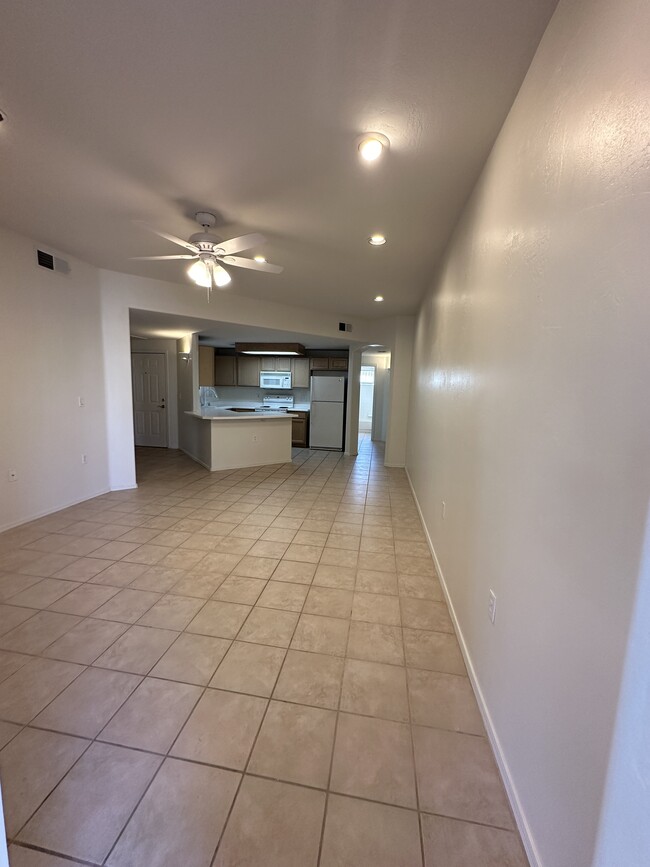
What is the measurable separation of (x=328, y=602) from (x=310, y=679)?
1.98 ft

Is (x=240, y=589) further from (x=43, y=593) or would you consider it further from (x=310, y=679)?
(x=43, y=593)

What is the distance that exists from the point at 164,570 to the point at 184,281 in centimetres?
335

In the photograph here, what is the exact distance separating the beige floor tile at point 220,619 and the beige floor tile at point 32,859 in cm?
93

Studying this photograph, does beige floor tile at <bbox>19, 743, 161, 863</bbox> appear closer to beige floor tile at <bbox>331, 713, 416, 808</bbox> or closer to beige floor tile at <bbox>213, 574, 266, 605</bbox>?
beige floor tile at <bbox>331, 713, 416, 808</bbox>

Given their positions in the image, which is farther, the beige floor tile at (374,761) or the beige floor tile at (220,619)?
the beige floor tile at (220,619)

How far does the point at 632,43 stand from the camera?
0.72 metres

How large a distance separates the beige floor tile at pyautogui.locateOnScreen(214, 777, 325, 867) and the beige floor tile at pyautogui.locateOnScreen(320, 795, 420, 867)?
0.04 m

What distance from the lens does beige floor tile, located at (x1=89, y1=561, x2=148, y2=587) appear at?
2.38 meters

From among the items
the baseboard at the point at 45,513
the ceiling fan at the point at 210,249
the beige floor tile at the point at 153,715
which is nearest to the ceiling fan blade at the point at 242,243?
the ceiling fan at the point at 210,249

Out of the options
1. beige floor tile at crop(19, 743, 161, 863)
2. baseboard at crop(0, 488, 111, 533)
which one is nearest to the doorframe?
baseboard at crop(0, 488, 111, 533)

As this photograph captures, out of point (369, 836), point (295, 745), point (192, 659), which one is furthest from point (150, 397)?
point (369, 836)

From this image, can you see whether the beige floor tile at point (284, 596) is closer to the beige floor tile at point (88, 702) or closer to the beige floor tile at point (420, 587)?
the beige floor tile at point (420, 587)

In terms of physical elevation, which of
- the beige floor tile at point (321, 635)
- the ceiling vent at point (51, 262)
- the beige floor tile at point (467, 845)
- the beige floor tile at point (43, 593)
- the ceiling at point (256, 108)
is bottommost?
the beige floor tile at point (43, 593)

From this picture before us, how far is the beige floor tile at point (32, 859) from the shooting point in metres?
0.98
